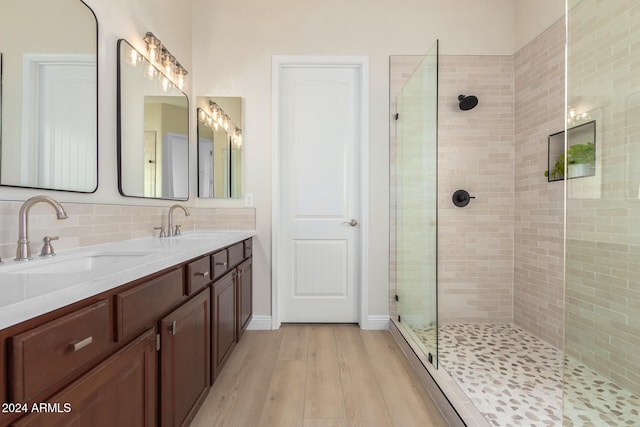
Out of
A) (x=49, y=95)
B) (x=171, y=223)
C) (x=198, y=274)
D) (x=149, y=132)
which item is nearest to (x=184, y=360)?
(x=198, y=274)

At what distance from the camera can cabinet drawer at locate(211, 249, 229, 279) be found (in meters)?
1.75

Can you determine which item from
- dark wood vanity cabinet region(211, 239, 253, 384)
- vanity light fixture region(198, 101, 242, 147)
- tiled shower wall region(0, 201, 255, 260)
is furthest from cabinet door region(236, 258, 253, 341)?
vanity light fixture region(198, 101, 242, 147)

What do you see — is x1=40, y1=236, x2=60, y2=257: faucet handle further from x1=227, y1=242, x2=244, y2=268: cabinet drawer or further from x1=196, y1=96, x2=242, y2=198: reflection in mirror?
x1=196, y1=96, x2=242, y2=198: reflection in mirror

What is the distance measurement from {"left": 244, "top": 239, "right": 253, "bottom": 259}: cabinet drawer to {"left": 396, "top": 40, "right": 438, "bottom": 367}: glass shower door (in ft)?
4.10

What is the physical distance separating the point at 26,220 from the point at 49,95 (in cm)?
55

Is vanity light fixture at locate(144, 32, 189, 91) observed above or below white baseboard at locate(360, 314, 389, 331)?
above

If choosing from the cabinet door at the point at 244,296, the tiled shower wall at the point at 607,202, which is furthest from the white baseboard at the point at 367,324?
the tiled shower wall at the point at 607,202

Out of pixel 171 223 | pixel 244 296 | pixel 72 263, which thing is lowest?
pixel 244 296

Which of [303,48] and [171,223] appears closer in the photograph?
[171,223]

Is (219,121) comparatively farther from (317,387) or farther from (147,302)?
(317,387)

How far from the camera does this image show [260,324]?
9.12ft

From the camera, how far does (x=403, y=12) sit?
110 inches

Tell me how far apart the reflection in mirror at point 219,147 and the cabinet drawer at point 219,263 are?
0.93 metres

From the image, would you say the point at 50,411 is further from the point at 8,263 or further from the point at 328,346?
the point at 328,346
